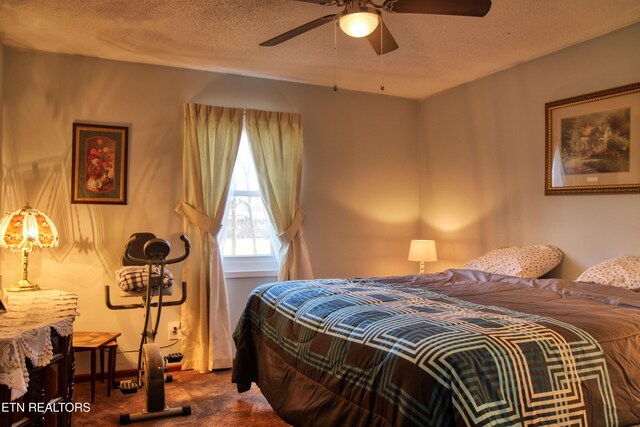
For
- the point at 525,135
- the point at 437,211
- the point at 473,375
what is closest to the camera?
the point at 473,375

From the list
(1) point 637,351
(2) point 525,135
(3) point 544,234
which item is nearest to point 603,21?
(2) point 525,135

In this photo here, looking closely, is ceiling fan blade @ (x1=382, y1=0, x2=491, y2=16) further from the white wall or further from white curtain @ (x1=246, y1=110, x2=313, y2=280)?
the white wall

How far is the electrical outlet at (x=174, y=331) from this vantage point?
13.3 ft

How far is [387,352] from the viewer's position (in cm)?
186

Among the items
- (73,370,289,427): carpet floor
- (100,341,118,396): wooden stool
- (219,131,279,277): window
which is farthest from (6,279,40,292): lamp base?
(219,131,279,277): window

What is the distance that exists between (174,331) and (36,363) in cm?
220

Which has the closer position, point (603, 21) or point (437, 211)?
point (603, 21)

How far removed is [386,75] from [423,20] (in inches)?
47.8

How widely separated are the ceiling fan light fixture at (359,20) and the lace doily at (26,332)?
184 centimetres

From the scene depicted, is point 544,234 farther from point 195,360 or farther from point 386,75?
point 195,360

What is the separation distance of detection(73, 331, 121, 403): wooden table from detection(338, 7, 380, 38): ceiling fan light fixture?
8.38 feet

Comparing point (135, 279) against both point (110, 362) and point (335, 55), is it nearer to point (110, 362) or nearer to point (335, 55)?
point (110, 362)

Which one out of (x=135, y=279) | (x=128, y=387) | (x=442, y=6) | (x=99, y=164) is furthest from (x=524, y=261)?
(x=99, y=164)

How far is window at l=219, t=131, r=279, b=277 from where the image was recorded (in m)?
4.37
